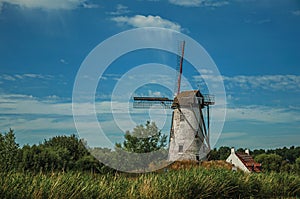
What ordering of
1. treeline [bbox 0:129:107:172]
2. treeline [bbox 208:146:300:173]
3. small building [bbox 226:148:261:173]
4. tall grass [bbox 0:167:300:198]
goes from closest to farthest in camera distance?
tall grass [bbox 0:167:300:198], treeline [bbox 0:129:107:172], small building [bbox 226:148:261:173], treeline [bbox 208:146:300:173]

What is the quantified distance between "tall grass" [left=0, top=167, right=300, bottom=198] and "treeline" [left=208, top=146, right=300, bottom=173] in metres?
12.6

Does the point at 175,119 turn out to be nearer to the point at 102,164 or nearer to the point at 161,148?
the point at 161,148

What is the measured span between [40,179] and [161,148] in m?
19.1

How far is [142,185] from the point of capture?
9.28 meters

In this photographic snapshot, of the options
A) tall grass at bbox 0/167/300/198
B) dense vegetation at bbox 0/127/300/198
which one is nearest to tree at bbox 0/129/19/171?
dense vegetation at bbox 0/127/300/198

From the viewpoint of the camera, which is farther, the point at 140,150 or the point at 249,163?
the point at 249,163

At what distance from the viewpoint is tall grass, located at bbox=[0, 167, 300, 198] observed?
24.9ft

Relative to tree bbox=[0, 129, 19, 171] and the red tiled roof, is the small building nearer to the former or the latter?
the red tiled roof

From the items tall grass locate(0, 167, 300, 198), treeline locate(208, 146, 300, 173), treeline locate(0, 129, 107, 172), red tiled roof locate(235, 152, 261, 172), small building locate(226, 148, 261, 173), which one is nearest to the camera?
tall grass locate(0, 167, 300, 198)

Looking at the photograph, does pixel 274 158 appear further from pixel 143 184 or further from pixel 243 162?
pixel 143 184

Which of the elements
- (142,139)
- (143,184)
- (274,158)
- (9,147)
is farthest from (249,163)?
(143,184)

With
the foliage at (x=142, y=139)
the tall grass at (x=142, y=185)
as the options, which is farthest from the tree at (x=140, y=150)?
the tall grass at (x=142, y=185)

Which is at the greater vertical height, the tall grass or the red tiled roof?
the tall grass

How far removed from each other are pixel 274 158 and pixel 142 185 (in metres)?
32.0
